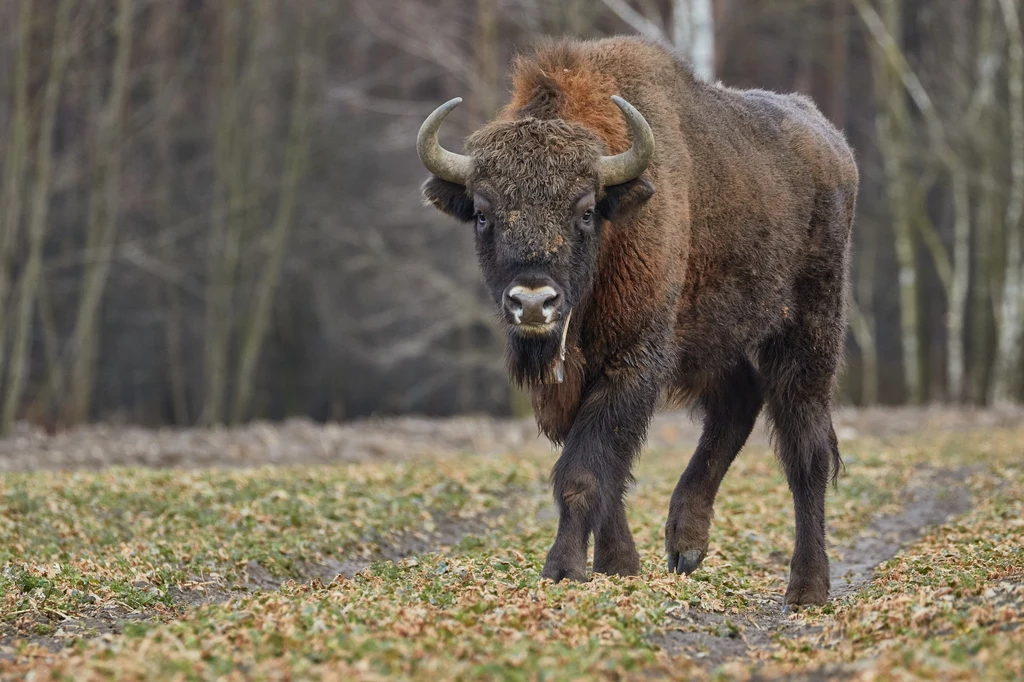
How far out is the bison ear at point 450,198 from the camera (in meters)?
8.16

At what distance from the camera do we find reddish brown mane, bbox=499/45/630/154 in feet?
26.6

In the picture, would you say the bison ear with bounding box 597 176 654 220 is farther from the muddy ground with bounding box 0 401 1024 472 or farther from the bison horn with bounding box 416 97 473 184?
the muddy ground with bounding box 0 401 1024 472

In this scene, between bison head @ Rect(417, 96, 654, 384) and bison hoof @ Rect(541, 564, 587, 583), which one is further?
bison head @ Rect(417, 96, 654, 384)

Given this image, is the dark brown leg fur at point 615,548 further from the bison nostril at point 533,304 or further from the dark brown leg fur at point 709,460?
the bison nostril at point 533,304

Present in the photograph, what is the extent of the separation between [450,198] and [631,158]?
119cm

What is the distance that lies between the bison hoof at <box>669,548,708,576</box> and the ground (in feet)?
0.48

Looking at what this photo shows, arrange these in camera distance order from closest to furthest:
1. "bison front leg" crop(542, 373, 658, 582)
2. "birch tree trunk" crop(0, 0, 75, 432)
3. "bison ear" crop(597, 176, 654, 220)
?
"bison front leg" crop(542, 373, 658, 582)
"bison ear" crop(597, 176, 654, 220)
"birch tree trunk" crop(0, 0, 75, 432)

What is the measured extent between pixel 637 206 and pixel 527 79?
1.16 m

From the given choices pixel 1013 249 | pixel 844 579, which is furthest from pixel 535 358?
pixel 1013 249

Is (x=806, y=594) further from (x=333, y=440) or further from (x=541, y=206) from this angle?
(x=333, y=440)

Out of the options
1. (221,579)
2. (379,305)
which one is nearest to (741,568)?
(221,579)

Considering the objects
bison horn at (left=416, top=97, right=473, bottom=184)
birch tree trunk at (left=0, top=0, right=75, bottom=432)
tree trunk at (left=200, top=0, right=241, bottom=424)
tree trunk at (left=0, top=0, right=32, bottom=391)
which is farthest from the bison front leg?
tree trunk at (left=200, top=0, right=241, bottom=424)

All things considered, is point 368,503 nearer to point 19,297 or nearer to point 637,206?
point 637,206

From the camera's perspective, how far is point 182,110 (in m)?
31.6
